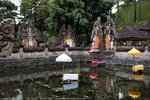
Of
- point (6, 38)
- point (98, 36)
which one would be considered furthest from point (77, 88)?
point (98, 36)

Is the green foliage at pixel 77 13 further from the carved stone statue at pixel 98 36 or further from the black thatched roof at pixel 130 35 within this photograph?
the black thatched roof at pixel 130 35

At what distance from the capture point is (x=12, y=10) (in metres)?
61.3

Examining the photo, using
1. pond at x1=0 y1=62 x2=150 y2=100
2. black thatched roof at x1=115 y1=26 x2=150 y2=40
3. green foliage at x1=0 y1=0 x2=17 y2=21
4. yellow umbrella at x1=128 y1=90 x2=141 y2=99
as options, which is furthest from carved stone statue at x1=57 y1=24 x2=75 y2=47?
yellow umbrella at x1=128 y1=90 x2=141 y2=99

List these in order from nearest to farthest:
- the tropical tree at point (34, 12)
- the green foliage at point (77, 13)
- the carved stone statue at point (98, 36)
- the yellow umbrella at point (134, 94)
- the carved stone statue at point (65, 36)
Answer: the yellow umbrella at point (134, 94) < the carved stone statue at point (98, 36) < the green foliage at point (77, 13) < the carved stone statue at point (65, 36) < the tropical tree at point (34, 12)

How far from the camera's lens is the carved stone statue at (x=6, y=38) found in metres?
14.6

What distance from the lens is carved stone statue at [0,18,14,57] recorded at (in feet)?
47.8

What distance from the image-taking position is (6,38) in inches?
588

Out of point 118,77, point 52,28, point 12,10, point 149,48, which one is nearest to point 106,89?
point 118,77

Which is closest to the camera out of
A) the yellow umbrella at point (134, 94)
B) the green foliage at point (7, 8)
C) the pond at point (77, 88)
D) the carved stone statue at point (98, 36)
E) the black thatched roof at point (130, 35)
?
the pond at point (77, 88)

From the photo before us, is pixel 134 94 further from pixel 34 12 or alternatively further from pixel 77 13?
pixel 34 12

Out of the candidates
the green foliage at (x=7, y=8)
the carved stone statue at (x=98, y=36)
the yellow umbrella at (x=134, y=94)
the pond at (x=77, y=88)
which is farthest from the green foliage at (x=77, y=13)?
the yellow umbrella at (x=134, y=94)

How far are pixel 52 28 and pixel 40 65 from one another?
16.5 m

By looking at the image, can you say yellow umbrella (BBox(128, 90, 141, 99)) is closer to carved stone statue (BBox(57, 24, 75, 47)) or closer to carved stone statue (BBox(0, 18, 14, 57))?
carved stone statue (BBox(0, 18, 14, 57))

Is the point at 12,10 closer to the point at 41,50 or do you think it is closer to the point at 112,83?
the point at 41,50
